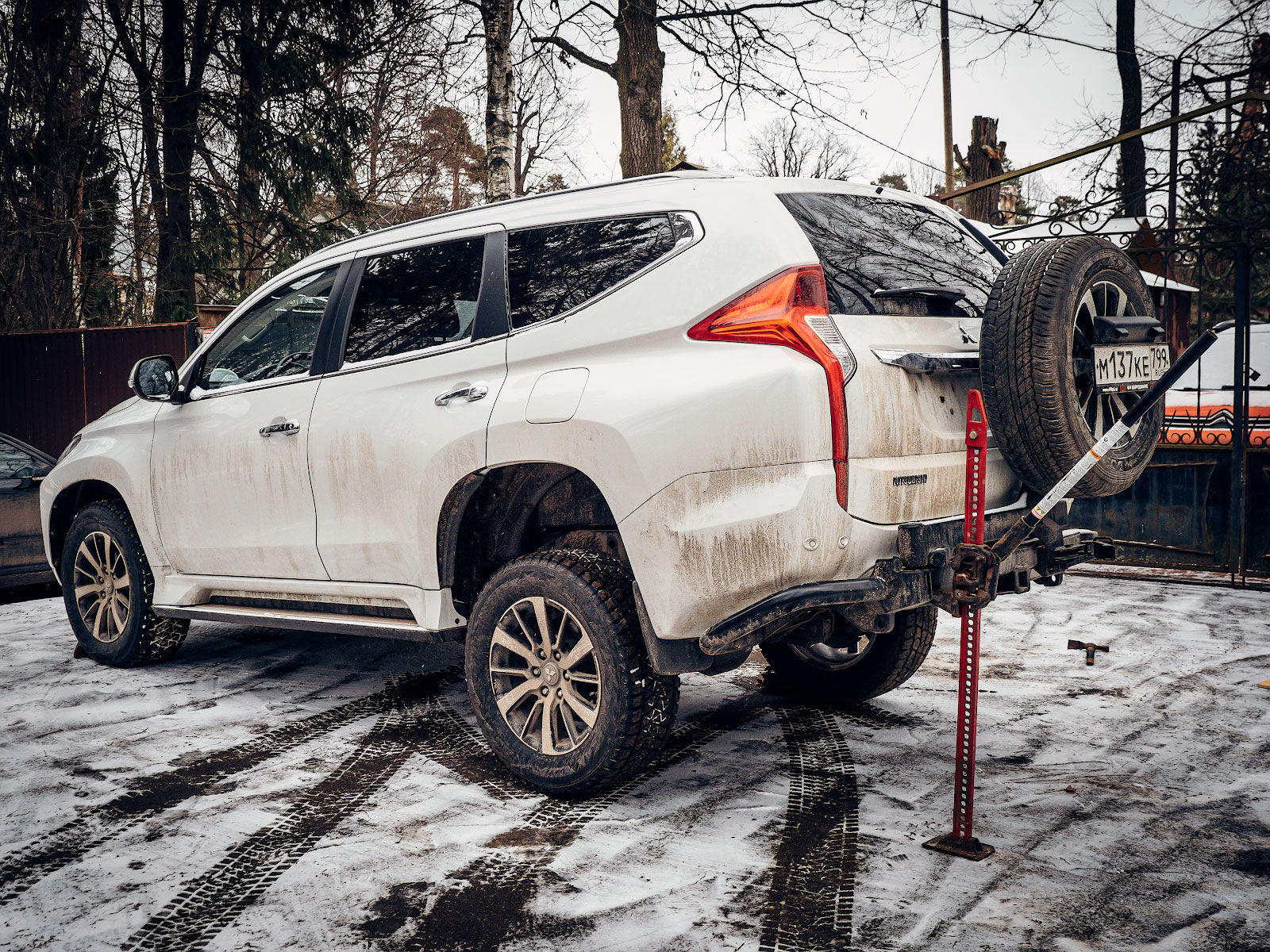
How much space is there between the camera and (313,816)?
3547mm

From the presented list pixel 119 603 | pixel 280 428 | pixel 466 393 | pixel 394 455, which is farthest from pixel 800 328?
pixel 119 603

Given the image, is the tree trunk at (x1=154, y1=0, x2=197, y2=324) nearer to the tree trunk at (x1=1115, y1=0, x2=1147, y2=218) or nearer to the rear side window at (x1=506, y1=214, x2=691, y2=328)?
the rear side window at (x1=506, y1=214, x2=691, y2=328)

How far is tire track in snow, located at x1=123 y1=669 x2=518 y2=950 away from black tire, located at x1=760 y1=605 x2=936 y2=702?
151 centimetres

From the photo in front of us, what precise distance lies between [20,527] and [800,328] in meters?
6.79

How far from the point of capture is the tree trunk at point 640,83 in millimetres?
10906

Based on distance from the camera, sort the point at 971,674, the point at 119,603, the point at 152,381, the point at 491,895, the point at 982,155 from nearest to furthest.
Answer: the point at 491,895
the point at 971,674
the point at 152,381
the point at 119,603
the point at 982,155

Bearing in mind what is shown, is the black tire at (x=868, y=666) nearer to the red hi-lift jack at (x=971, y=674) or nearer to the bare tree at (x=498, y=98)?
the red hi-lift jack at (x=971, y=674)

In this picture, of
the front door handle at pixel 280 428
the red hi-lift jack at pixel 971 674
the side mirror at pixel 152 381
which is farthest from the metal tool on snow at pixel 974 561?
the side mirror at pixel 152 381

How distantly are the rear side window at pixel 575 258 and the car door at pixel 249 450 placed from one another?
1.15 m

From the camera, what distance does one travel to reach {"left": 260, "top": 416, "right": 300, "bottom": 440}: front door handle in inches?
177

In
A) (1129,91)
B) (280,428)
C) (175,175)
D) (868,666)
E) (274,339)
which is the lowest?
(868,666)

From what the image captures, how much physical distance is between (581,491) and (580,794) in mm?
1087

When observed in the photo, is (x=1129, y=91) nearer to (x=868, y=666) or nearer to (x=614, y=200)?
(x=868, y=666)

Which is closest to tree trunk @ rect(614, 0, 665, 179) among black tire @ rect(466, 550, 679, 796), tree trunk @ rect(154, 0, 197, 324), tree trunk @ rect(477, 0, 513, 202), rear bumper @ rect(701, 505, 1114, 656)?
tree trunk @ rect(477, 0, 513, 202)
